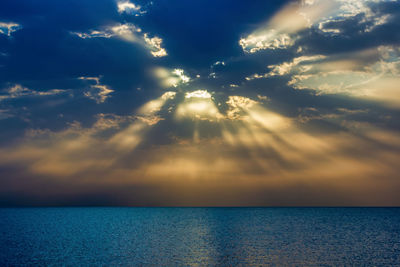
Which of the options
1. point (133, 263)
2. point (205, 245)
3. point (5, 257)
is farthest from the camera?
point (205, 245)

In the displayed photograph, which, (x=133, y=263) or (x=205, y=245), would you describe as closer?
(x=133, y=263)

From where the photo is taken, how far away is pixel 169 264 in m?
43.2

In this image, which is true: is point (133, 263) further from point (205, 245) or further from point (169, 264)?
point (205, 245)

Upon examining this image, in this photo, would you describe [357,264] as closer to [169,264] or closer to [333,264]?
[333,264]

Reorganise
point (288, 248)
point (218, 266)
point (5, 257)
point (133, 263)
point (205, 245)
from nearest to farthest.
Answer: point (218, 266), point (133, 263), point (5, 257), point (288, 248), point (205, 245)

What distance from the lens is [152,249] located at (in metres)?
56.8

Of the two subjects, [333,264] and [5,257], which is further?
[5,257]

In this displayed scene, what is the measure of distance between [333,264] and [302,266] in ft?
16.5

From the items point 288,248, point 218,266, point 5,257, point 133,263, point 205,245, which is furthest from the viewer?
point 205,245

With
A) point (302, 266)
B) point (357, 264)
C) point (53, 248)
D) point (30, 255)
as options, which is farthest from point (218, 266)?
point (53, 248)

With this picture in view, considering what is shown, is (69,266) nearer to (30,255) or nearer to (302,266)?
(30,255)

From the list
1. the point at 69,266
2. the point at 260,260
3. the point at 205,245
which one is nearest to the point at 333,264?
the point at 260,260

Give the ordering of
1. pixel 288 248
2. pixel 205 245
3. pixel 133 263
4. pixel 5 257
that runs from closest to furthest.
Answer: pixel 133 263 → pixel 5 257 → pixel 288 248 → pixel 205 245

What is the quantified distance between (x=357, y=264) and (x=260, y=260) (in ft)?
41.8
